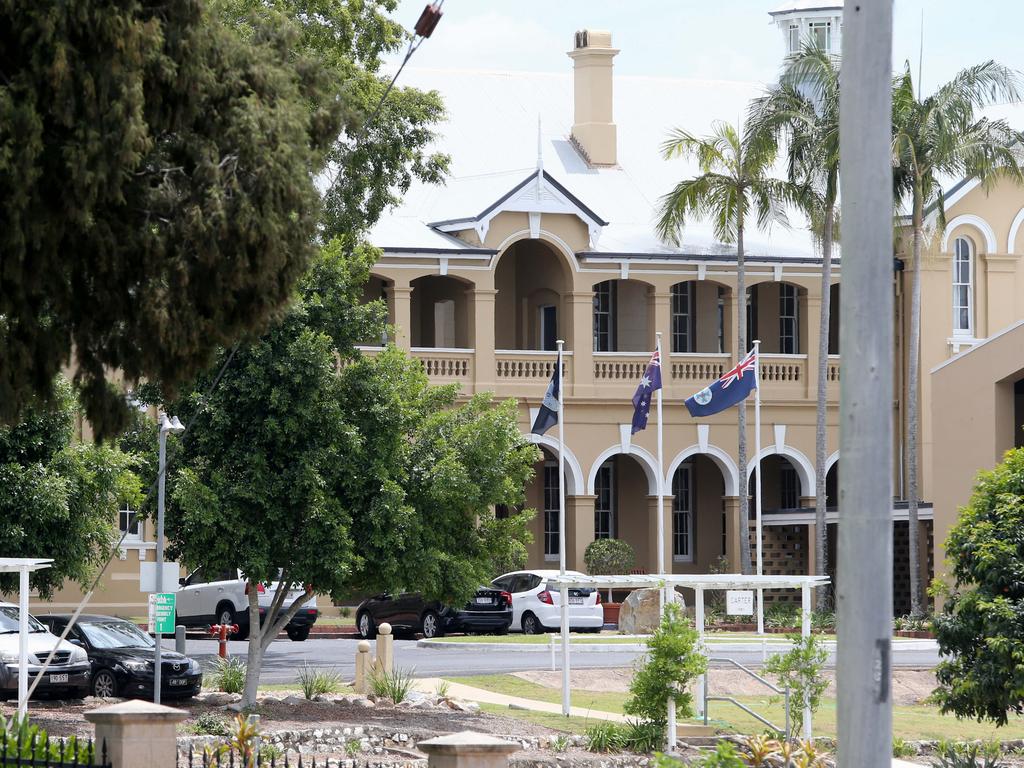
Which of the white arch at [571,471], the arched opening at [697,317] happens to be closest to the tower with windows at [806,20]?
the arched opening at [697,317]

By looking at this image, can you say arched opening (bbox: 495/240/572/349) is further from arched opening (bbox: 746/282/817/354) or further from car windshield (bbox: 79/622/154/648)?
A: car windshield (bbox: 79/622/154/648)

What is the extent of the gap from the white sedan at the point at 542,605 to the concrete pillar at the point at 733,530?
6.85 meters

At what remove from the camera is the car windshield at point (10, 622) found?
22.4 m

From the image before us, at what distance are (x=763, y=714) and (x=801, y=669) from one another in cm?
430

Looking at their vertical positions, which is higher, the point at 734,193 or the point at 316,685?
the point at 734,193

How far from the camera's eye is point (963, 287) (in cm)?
4097

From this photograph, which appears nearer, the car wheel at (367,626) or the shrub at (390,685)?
the shrub at (390,685)

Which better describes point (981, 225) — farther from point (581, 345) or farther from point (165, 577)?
point (165, 577)

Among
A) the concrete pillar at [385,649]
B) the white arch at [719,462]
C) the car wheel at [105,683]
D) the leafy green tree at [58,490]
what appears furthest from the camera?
the white arch at [719,462]

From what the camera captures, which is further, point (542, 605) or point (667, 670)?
point (542, 605)

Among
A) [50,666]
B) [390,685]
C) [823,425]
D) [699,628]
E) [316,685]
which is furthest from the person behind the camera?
[823,425]

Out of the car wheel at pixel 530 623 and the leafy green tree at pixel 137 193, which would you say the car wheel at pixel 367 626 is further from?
the leafy green tree at pixel 137 193

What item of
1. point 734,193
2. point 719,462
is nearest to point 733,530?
point 719,462

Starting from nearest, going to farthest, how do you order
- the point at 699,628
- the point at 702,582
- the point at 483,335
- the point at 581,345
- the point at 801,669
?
the point at 801,669 → the point at 699,628 → the point at 702,582 → the point at 483,335 → the point at 581,345
